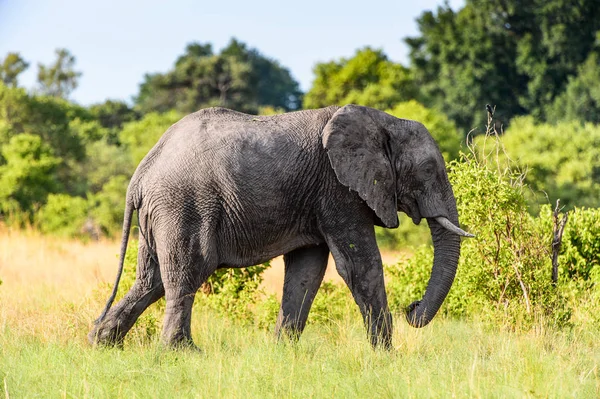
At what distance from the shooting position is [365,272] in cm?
766

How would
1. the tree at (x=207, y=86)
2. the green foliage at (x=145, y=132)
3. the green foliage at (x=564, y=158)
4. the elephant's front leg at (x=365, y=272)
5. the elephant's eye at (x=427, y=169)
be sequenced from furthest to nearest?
the tree at (x=207, y=86)
the green foliage at (x=145, y=132)
the green foliage at (x=564, y=158)
the elephant's eye at (x=427, y=169)
the elephant's front leg at (x=365, y=272)

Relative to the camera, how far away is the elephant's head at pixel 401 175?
7578 millimetres

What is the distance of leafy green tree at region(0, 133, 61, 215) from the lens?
21.8m

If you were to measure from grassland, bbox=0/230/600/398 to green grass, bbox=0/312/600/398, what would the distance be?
0.01 meters

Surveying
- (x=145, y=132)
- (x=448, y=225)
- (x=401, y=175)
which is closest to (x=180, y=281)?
(x=401, y=175)

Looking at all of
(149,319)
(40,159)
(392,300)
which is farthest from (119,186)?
(149,319)

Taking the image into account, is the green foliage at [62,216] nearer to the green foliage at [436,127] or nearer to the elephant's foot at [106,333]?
the green foliage at [436,127]

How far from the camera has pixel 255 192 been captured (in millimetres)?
7539

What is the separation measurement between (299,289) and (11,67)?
51068mm

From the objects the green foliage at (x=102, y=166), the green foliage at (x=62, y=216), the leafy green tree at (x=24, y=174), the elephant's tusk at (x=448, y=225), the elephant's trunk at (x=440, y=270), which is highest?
the green foliage at (x=102, y=166)

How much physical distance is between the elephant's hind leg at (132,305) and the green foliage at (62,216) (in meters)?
14.2

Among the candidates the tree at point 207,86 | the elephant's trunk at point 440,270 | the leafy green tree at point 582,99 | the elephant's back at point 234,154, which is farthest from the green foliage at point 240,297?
the tree at point 207,86

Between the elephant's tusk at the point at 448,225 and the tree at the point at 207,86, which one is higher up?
the tree at the point at 207,86

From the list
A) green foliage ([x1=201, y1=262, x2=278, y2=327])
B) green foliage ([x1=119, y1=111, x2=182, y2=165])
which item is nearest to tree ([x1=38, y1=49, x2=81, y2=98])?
green foliage ([x1=119, y1=111, x2=182, y2=165])
